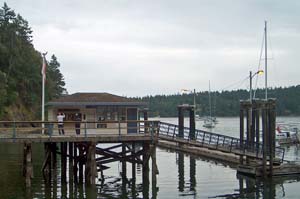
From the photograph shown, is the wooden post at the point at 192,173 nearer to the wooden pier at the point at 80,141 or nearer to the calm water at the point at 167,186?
the calm water at the point at 167,186

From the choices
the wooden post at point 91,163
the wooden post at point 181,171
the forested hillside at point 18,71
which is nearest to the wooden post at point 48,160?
the wooden post at point 91,163

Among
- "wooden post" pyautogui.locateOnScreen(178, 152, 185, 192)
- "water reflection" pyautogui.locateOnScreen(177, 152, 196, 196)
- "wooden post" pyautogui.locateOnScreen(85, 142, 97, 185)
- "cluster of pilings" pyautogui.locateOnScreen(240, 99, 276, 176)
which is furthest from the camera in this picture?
"cluster of pilings" pyautogui.locateOnScreen(240, 99, 276, 176)

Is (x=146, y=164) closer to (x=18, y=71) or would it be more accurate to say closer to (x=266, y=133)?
(x=266, y=133)

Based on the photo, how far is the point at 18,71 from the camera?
91.9 meters

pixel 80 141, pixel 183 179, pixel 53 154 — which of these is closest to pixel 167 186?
pixel 183 179

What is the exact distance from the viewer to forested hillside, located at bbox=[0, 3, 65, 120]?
86500 millimetres

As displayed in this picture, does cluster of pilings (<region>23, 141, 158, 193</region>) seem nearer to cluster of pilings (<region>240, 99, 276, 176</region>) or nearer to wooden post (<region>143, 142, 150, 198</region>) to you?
wooden post (<region>143, 142, 150, 198</region>)

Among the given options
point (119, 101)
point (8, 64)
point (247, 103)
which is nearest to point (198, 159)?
point (247, 103)

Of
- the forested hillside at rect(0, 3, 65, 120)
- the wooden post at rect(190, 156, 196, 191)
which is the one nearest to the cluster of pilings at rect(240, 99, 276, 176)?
the wooden post at rect(190, 156, 196, 191)

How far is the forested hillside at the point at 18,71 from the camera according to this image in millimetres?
86500

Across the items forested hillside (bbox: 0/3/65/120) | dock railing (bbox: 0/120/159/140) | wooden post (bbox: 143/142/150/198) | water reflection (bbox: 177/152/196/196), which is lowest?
water reflection (bbox: 177/152/196/196)

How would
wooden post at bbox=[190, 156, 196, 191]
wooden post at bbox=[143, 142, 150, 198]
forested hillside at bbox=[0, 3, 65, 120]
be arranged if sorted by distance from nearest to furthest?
wooden post at bbox=[143, 142, 150, 198]
wooden post at bbox=[190, 156, 196, 191]
forested hillside at bbox=[0, 3, 65, 120]

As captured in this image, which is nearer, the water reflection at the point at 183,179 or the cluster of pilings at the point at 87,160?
the cluster of pilings at the point at 87,160

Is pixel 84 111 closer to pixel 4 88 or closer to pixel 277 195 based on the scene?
pixel 277 195
